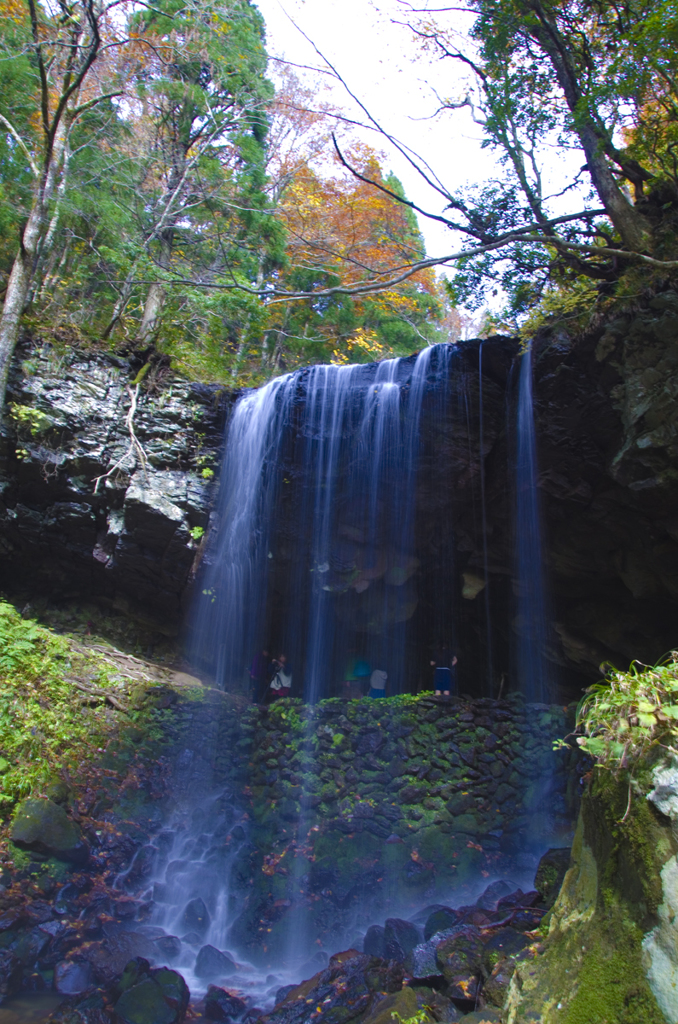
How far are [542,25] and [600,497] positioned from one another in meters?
5.64

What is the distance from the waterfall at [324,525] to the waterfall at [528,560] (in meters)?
1.23

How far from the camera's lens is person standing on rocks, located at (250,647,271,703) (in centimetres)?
950

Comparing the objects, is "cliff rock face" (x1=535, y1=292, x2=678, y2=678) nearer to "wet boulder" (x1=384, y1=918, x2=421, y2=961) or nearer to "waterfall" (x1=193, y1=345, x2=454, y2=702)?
"waterfall" (x1=193, y1=345, x2=454, y2=702)

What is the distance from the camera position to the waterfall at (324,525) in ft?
28.1

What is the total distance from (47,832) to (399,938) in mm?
3580

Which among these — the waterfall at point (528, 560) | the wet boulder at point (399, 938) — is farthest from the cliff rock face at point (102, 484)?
the wet boulder at point (399, 938)

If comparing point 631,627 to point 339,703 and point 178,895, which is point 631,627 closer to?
point 339,703

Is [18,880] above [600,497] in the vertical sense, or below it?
below

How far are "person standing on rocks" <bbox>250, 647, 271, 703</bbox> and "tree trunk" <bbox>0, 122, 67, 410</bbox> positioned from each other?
587 centimetres

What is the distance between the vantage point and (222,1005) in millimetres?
4293

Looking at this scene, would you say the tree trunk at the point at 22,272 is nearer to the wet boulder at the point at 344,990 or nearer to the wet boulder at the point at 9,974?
the wet boulder at the point at 9,974

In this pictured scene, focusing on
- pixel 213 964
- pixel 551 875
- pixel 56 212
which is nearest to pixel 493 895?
pixel 551 875

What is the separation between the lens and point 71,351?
862 cm

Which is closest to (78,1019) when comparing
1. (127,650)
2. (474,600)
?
(127,650)
